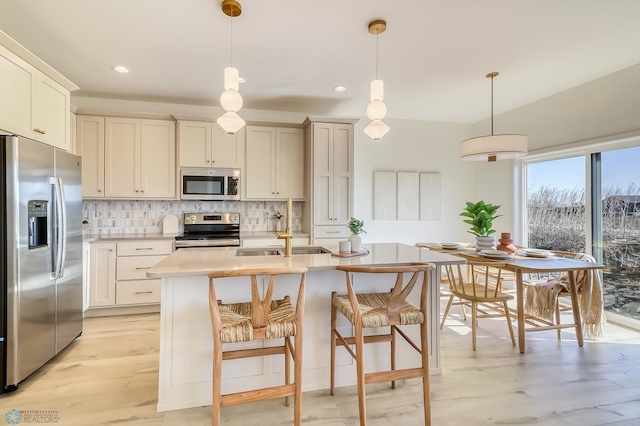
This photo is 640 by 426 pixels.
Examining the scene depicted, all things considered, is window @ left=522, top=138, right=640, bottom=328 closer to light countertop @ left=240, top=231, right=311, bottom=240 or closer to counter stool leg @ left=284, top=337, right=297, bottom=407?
light countertop @ left=240, top=231, right=311, bottom=240

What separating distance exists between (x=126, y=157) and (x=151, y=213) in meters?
0.76

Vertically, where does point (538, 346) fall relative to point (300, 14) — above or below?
below

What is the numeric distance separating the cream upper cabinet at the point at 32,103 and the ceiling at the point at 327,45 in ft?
1.31

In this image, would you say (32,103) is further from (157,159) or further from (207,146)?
(207,146)

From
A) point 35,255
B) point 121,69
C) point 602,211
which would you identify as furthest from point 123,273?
point 602,211

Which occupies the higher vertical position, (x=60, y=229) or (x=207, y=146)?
(x=207, y=146)

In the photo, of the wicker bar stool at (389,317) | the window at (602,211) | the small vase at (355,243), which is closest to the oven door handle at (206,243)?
the small vase at (355,243)

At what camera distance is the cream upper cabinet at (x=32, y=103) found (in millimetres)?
2037

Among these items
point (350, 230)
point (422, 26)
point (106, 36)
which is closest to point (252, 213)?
point (350, 230)

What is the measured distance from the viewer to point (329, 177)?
3.97m

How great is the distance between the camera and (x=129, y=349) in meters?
2.64

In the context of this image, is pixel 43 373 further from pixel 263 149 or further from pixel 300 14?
pixel 300 14

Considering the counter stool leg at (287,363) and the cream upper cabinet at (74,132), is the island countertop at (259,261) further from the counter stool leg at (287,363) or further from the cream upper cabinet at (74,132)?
the cream upper cabinet at (74,132)

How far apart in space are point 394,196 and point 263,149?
210cm
